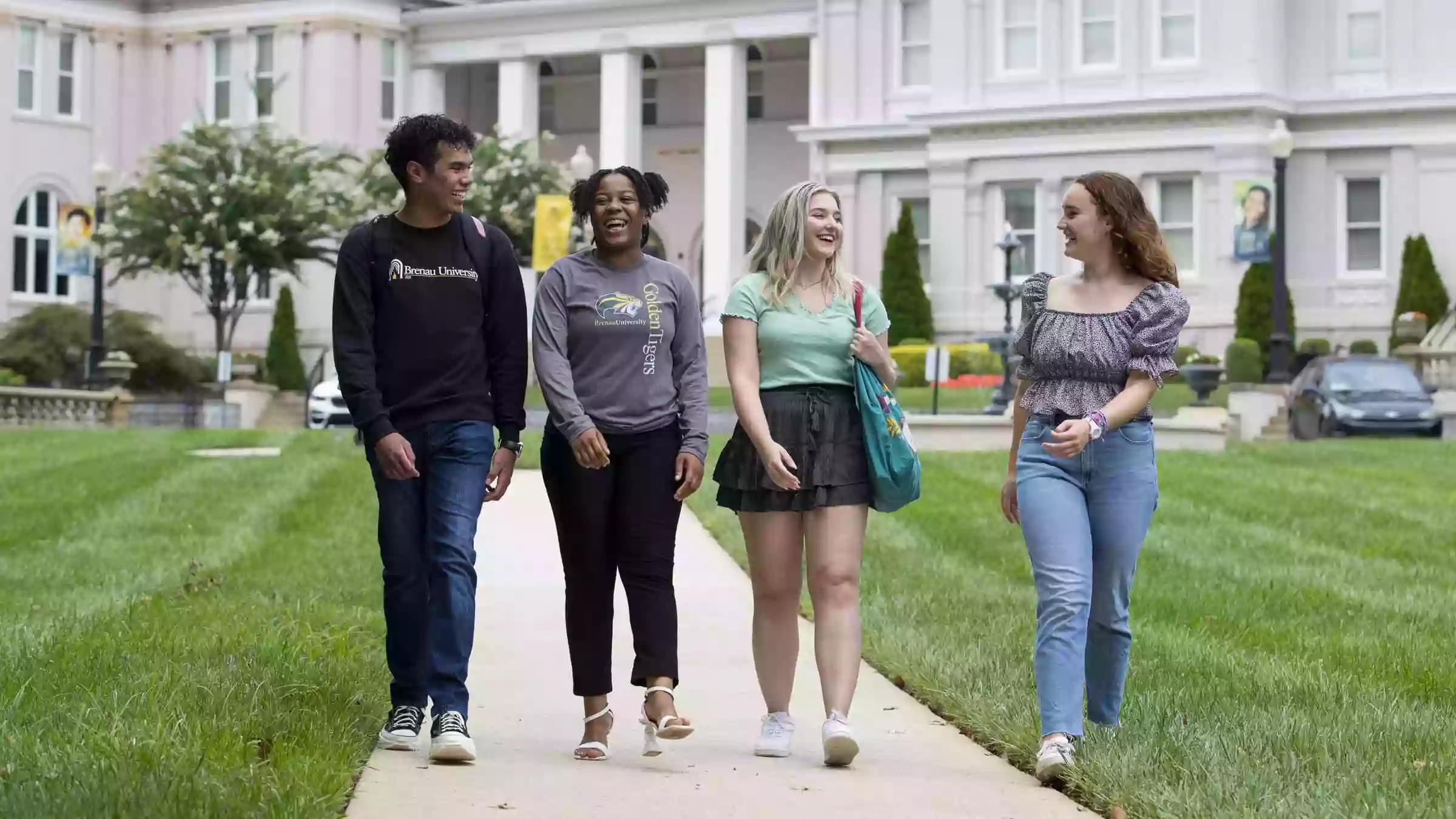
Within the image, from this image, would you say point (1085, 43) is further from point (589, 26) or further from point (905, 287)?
point (589, 26)

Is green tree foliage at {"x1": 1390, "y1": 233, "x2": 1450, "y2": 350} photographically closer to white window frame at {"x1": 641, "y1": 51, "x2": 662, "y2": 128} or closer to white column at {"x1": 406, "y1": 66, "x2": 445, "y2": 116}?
white window frame at {"x1": 641, "y1": 51, "x2": 662, "y2": 128}

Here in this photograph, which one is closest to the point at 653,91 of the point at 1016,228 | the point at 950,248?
the point at 950,248

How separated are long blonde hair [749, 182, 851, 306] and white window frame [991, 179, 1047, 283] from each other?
36.8m

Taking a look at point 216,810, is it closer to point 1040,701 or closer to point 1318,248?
point 1040,701

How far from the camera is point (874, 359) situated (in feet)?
23.7

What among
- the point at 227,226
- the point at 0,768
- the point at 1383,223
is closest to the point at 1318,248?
the point at 1383,223

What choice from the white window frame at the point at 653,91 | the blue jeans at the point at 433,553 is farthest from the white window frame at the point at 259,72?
the blue jeans at the point at 433,553

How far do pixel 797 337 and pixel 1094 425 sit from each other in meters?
1.05

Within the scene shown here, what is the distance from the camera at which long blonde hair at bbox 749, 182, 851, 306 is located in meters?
7.29

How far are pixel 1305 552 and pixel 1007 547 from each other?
199cm

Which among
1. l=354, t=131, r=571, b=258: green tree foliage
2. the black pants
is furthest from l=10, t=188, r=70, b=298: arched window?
the black pants

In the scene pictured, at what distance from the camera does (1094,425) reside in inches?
272

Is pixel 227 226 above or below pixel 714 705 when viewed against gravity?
above

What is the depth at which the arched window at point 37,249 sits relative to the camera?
50125 millimetres
